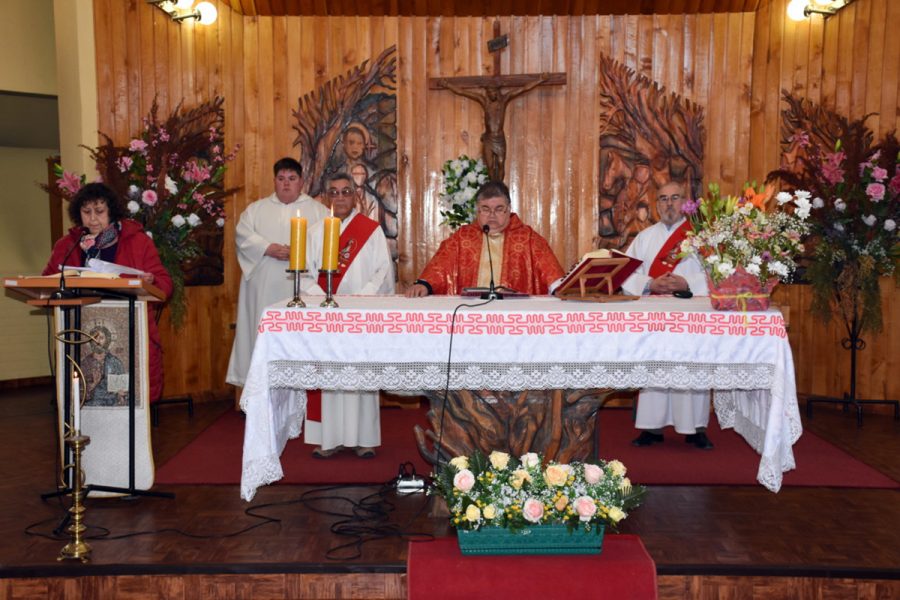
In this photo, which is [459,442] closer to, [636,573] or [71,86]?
[636,573]

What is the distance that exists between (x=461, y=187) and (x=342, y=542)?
14.3 ft

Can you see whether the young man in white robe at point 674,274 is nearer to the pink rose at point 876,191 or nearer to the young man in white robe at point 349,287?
the pink rose at point 876,191

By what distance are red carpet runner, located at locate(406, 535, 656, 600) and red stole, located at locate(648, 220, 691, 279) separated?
9.24 ft

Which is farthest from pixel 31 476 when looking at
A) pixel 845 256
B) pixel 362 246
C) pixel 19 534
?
pixel 845 256

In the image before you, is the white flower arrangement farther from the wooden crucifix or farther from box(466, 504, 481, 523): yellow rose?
box(466, 504, 481, 523): yellow rose

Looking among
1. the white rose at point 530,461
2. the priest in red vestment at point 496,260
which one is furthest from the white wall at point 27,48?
the white rose at point 530,461

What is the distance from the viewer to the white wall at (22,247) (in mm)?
9523

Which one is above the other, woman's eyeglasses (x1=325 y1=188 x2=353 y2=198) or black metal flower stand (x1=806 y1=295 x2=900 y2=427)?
woman's eyeglasses (x1=325 y1=188 x2=353 y2=198)

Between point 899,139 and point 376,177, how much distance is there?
4.58 m

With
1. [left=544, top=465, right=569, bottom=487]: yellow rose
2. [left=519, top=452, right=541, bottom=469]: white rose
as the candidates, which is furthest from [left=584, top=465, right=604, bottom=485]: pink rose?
[left=519, top=452, right=541, bottom=469]: white rose

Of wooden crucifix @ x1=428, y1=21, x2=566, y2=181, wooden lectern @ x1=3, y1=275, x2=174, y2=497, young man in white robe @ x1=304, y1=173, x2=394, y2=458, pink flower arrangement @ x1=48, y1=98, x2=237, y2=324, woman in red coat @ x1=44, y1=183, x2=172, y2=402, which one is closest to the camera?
wooden lectern @ x1=3, y1=275, x2=174, y2=497

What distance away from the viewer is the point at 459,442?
457 centimetres

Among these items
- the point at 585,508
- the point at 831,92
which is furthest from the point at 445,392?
the point at 831,92

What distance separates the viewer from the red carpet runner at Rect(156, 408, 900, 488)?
5.55m
